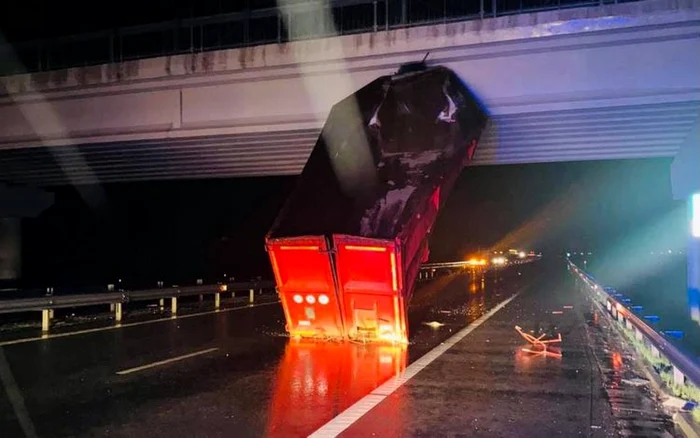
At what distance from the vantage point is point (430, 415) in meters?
6.89

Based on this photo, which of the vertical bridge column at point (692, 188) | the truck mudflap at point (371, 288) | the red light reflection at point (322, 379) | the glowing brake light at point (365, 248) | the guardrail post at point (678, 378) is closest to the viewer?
the red light reflection at point (322, 379)

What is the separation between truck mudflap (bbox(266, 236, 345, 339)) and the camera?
1165cm

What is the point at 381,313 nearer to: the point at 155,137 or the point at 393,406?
the point at 393,406

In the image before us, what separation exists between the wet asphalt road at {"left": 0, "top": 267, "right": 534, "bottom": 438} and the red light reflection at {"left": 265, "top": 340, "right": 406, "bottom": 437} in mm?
15

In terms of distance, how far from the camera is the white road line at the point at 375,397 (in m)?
6.28

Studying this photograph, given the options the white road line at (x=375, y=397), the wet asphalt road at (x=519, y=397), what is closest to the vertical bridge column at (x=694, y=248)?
the wet asphalt road at (x=519, y=397)

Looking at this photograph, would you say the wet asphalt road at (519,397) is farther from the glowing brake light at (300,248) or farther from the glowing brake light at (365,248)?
the glowing brake light at (300,248)

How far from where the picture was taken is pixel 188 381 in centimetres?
877

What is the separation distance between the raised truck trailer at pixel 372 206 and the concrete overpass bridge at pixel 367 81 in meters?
1.22

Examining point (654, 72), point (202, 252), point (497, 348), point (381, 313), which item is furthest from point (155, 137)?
point (202, 252)

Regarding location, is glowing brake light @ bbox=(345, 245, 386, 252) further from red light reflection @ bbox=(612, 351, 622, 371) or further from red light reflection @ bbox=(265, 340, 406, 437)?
red light reflection @ bbox=(612, 351, 622, 371)

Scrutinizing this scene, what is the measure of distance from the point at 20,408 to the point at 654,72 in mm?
14771

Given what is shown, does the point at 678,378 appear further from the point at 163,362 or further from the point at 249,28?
the point at 249,28

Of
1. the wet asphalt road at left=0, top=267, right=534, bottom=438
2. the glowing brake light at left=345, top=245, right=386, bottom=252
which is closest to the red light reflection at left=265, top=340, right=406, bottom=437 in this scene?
the wet asphalt road at left=0, top=267, right=534, bottom=438
